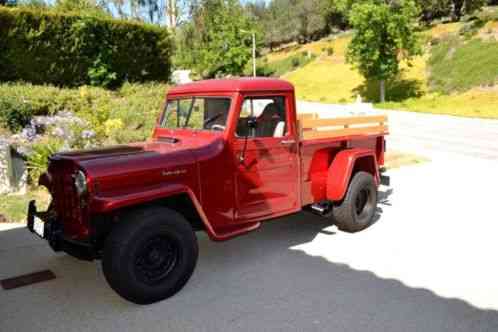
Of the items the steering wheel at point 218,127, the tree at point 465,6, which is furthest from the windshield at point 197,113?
the tree at point 465,6

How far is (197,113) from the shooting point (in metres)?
4.76

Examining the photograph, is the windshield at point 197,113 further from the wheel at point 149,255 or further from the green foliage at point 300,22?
the green foliage at point 300,22

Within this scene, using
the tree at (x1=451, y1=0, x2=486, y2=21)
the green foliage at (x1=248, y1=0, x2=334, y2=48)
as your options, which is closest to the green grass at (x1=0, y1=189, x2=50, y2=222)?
the tree at (x1=451, y1=0, x2=486, y2=21)

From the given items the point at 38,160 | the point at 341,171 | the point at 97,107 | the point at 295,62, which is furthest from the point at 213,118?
the point at 295,62

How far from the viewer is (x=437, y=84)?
31125 mm

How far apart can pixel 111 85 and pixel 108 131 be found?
512 cm

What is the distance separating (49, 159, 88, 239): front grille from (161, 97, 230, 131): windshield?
1367 millimetres

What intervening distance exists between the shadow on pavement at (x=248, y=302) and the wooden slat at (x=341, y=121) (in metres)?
1.49

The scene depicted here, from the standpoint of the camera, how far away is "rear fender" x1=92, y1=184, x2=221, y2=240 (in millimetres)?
3480

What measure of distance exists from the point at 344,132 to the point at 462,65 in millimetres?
30458

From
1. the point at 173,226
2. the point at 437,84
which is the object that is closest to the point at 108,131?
the point at 173,226

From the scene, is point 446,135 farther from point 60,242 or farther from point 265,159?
point 60,242

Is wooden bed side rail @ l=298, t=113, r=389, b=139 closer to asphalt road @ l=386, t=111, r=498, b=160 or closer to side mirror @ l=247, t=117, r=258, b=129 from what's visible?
side mirror @ l=247, t=117, r=258, b=129

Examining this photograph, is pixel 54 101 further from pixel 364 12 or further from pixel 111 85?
pixel 364 12
